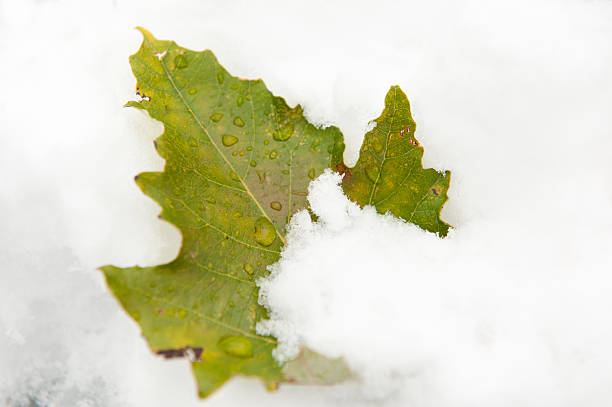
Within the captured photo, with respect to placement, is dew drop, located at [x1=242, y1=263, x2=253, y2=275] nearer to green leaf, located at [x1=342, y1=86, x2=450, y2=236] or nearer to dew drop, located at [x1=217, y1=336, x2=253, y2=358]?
dew drop, located at [x1=217, y1=336, x2=253, y2=358]

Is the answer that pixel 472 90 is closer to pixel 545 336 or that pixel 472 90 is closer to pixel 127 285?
pixel 545 336

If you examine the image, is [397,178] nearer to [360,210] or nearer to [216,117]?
[360,210]

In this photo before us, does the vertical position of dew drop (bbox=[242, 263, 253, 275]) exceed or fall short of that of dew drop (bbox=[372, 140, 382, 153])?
it falls short

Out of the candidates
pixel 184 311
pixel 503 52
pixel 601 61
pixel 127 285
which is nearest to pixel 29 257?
pixel 127 285

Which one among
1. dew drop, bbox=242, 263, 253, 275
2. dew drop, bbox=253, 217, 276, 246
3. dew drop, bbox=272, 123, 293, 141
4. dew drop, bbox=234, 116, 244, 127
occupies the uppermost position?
dew drop, bbox=272, 123, 293, 141

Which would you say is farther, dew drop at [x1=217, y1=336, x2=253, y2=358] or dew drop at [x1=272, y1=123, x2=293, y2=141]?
dew drop at [x1=272, y1=123, x2=293, y2=141]

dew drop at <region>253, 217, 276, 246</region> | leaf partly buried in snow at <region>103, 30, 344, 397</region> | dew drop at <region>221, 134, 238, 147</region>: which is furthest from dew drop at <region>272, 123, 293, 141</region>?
dew drop at <region>253, 217, 276, 246</region>

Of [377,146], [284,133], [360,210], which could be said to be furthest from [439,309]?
[284,133]
